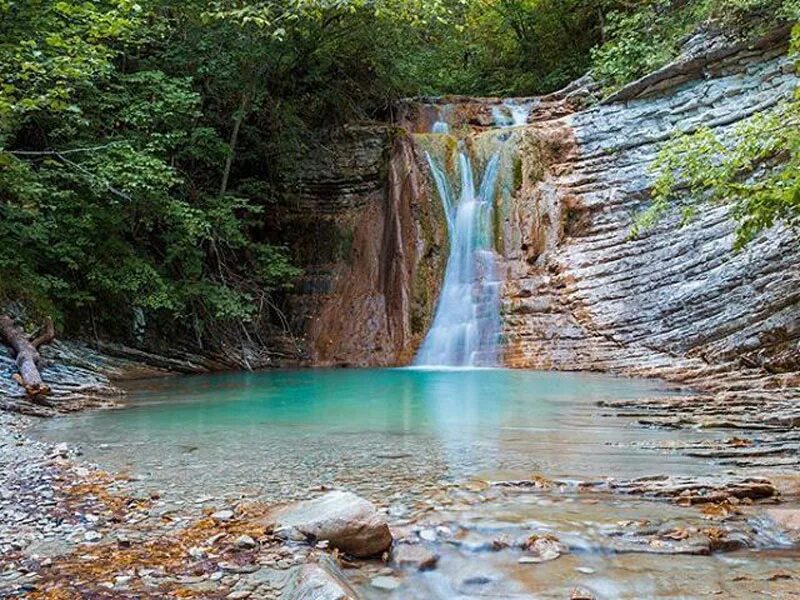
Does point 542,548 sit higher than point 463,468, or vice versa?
point 463,468

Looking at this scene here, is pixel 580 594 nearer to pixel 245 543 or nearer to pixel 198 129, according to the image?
pixel 245 543

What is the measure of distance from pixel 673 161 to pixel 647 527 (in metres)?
4.83

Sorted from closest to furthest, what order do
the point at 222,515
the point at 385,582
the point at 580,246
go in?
the point at 385,582 < the point at 222,515 < the point at 580,246

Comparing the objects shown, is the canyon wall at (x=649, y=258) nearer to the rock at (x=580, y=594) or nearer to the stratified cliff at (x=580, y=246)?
the stratified cliff at (x=580, y=246)

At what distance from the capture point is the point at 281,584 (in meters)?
2.75

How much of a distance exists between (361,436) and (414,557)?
3040 mm

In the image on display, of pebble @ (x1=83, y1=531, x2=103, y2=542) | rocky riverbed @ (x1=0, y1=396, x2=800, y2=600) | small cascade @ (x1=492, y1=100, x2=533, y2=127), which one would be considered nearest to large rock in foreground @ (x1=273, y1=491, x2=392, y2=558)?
rocky riverbed @ (x1=0, y1=396, x2=800, y2=600)

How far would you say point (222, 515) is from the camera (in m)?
3.62

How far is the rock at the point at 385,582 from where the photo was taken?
2.91 metres

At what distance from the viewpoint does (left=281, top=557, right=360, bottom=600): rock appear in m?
2.47

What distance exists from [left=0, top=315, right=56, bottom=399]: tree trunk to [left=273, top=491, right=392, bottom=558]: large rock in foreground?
5.61m

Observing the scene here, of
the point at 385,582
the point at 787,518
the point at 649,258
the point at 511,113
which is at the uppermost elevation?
the point at 511,113

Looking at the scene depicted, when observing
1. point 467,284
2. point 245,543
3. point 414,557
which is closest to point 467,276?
point 467,284

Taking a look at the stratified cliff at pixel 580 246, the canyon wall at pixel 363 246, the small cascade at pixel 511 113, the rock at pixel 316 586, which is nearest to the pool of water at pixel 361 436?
the rock at pixel 316 586
